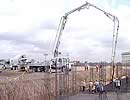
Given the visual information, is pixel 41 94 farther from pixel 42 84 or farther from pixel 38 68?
pixel 38 68

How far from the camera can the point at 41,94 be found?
19.8 m

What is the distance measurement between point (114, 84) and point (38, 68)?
125 ft

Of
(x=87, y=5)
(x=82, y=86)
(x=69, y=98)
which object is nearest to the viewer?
(x=69, y=98)

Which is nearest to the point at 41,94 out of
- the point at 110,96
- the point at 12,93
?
the point at 12,93

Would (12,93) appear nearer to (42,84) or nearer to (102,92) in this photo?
(42,84)

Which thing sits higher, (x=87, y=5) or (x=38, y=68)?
(x=87, y=5)

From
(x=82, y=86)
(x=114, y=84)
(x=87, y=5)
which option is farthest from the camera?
(x=87, y=5)

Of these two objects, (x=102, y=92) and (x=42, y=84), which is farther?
(x=102, y=92)

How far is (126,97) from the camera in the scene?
72.9 ft

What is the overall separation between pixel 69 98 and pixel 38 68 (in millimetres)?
42720

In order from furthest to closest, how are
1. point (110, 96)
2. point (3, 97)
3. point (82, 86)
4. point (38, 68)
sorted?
1. point (38, 68)
2. point (82, 86)
3. point (110, 96)
4. point (3, 97)

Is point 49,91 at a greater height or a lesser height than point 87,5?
A: lesser

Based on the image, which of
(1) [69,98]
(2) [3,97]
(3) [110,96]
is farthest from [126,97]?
(2) [3,97]

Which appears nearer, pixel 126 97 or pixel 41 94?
pixel 41 94
